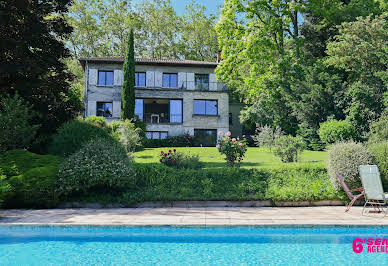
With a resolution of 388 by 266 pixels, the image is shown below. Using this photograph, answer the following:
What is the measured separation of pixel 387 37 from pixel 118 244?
20331mm

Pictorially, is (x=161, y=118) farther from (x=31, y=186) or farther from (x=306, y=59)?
(x=31, y=186)

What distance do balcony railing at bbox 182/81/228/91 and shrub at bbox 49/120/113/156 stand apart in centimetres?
1844

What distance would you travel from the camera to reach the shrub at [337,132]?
18000 mm

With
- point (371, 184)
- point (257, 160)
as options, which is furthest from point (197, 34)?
point (371, 184)

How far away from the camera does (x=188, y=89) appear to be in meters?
28.9

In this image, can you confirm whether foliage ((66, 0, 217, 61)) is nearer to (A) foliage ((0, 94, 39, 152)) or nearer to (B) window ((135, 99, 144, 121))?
(B) window ((135, 99, 144, 121))

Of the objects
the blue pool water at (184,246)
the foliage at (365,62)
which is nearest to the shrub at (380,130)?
the foliage at (365,62)

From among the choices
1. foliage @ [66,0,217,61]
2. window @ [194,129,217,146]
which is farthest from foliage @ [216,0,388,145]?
foliage @ [66,0,217,61]

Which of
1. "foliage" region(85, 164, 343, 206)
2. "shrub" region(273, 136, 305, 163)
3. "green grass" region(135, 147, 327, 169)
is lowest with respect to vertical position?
"foliage" region(85, 164, 343, 206)

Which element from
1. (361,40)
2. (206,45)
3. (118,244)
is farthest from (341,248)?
(206,45)

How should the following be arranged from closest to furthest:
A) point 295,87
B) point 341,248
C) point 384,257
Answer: point 384,257 < point 341,248 < point 295,87

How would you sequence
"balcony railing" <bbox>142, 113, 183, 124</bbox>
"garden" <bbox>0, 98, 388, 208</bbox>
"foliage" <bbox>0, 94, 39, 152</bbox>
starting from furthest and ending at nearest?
"balcony railing" <bbox>142, 113, 183, 124</bbox>, "foliage" <bbox>0, 94, 39, 152</bbox>, "garden" <bbox>0, 98, 388, 208</bbox>

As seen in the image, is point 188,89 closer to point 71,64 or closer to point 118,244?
point 71,64

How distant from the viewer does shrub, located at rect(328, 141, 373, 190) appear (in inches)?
335
